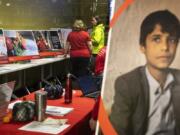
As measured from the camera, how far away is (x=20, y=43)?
6.35 meters

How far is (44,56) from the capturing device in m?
7.32

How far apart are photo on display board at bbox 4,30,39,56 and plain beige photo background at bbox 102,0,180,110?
15.4 feet

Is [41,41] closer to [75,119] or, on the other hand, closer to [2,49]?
[2,49]

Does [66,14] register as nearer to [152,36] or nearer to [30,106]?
[30,106]

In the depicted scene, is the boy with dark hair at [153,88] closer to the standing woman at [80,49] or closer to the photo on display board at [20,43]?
the photo on display board at [20,43]

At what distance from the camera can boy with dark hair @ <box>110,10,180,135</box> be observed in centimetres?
132

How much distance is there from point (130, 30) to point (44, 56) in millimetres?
6009

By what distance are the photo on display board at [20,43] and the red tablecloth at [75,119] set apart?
2.85 meters

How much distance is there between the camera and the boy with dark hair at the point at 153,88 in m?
1.32

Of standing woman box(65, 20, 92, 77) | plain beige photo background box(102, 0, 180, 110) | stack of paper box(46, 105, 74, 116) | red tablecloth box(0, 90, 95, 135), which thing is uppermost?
plain beige photo background box(102, 0, 180, 110)

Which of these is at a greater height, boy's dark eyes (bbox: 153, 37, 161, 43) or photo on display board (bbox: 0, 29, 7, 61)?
boy's dark eyes (bbox: 153, 37, 161, 43)

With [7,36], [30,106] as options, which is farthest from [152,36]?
[7,36]

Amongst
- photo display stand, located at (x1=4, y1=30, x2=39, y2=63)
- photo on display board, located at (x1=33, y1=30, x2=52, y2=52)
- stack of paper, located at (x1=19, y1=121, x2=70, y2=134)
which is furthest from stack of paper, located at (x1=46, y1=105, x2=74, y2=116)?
photo on display board, located at (x1=33, y1=30, x2=52, y2=52)

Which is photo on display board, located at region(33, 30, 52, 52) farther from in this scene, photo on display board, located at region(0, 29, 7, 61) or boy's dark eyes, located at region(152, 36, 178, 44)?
boy's dark eyes, located at region(152, 36, 178, 44)
